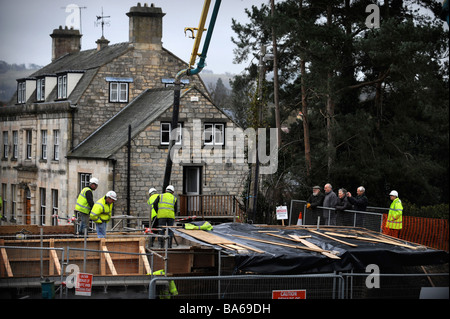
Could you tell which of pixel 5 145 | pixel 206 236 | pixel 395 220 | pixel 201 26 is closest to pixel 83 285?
pixel 206 236

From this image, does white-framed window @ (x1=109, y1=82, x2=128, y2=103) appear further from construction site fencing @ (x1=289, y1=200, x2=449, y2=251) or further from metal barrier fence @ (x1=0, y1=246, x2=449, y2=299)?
metal barrier fence @ (x1=0, y1=246, x2=449, y2=299)

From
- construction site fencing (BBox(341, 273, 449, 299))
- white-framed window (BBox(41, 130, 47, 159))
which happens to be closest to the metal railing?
white-framed window (BBox(41, 130, 47, 159))

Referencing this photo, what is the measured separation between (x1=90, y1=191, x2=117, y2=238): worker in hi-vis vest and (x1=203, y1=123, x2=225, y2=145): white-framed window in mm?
18448

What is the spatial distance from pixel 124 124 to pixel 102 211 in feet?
66.8

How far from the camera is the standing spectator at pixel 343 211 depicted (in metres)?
22.9

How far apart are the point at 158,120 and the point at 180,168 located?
2.68m

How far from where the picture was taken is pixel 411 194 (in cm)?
3803

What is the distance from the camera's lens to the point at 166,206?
2298cm

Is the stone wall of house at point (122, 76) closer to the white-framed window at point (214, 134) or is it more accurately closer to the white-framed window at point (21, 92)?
the white-framed window at point (214, 134)

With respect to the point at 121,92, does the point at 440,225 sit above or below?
below

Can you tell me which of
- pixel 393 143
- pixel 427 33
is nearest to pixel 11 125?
pixel 393 143

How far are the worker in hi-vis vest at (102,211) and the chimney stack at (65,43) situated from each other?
35.9 metres

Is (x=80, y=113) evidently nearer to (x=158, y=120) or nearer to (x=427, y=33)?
(x=158, y=120)

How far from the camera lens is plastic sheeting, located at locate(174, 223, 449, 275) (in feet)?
53.6
